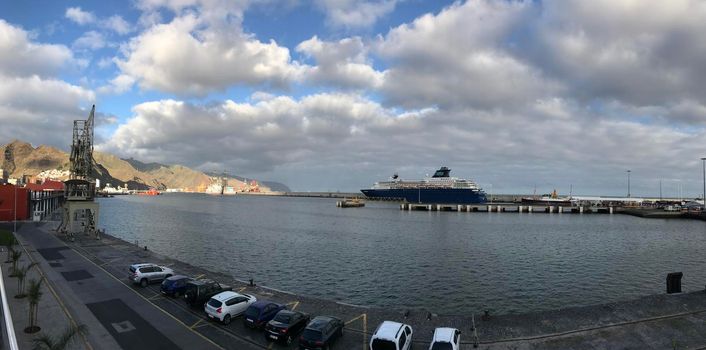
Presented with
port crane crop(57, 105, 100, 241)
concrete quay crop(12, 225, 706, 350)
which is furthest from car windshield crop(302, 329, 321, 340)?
port crane crop(57, 105, 100, 241)

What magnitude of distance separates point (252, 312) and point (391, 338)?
9.79 metres

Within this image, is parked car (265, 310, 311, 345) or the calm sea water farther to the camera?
the calm sea water

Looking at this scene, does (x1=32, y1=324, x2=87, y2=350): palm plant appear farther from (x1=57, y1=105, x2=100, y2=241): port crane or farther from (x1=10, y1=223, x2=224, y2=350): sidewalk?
(x1=57, y1=105, x2=100, y2=241): port crane

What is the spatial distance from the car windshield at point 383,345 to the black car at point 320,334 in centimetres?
273

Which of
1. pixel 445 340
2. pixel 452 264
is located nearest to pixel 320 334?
pixel 445 340

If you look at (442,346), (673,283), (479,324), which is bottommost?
(479,324)

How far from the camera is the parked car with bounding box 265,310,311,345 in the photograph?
71.7ft

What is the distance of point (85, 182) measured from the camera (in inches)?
2744

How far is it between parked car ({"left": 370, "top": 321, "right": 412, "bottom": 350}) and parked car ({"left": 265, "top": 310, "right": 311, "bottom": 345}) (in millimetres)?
5208

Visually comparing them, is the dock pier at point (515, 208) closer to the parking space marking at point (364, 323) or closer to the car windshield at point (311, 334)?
the parking space marking at point (364, 323)

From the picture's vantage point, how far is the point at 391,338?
19.3 meters

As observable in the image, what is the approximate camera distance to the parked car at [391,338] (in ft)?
63.1

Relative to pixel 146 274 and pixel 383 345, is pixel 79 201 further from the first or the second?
pixel 383 345

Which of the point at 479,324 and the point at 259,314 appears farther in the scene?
the point at 479,324
